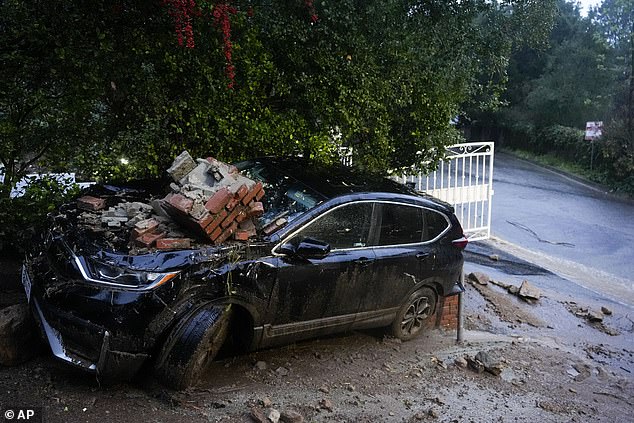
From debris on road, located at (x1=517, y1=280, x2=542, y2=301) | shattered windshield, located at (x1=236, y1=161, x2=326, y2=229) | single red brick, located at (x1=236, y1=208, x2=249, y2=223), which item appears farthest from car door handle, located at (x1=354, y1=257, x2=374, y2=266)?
debris on road, located at (x1=517, y1=280, x2=542, y2=301)

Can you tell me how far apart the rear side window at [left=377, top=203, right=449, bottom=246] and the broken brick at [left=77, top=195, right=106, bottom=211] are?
2446 mm

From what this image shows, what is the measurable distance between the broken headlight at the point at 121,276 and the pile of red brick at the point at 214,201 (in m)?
0.50

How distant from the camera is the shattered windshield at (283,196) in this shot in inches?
196

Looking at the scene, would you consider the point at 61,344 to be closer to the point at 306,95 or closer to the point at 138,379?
the point at 138,379

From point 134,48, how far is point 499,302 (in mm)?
5725

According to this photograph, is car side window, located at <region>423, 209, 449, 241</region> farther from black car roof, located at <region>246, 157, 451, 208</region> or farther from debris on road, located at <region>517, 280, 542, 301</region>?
debris on road, located at <region>517, 280, 542, 301</region>

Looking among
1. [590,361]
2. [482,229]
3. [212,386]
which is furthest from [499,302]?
[212,386]

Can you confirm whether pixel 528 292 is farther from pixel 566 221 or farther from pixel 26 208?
pixel 566 221

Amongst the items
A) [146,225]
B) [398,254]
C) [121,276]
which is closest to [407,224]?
[398,254]

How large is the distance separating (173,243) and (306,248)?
1.03m

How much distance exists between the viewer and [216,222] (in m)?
4.37

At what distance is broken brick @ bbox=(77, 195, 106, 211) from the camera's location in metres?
4.94

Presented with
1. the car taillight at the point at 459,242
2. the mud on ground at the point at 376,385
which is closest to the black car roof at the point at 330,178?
the car taillight at the point at 459,242

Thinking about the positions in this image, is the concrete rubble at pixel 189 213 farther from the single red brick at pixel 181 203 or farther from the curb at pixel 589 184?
the curb at pixel 589 184
